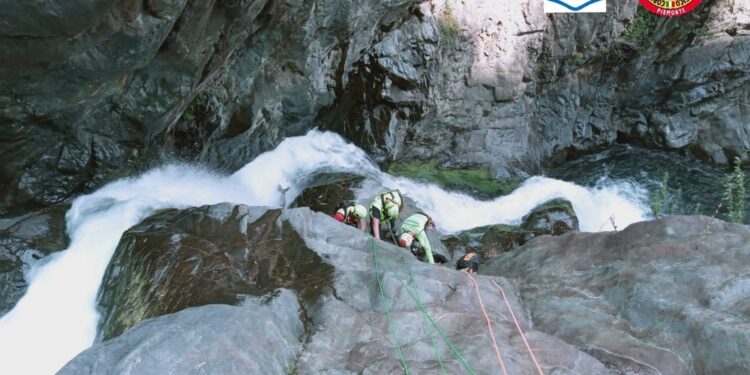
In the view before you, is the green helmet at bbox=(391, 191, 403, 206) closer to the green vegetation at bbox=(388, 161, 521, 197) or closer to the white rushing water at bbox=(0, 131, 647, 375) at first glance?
the white rushing water at bbox=(0, 131, 647, 375)

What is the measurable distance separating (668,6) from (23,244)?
51.4 feet

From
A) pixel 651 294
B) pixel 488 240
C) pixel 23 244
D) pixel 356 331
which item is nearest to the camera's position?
pixel 356 331

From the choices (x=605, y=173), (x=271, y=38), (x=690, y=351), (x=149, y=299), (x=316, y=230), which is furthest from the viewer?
(x=605, y=173)

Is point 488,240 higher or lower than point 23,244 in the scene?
lower

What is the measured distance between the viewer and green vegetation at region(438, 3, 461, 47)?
515 inches

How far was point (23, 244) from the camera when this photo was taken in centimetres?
715

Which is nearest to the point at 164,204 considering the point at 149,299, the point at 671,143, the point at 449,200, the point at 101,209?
the point at 101,209

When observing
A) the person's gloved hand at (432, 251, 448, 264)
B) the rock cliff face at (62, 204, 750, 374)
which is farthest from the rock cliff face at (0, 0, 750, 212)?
the person's gloved hand at (432, 251, 448, 264)

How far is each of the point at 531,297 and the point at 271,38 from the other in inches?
240

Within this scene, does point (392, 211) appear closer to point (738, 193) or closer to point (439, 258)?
point (439, 258)

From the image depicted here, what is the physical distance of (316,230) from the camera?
5730 millimetres

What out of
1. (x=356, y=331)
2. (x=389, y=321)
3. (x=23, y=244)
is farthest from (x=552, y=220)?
(x=23, y=244)

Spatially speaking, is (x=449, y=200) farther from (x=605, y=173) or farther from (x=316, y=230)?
(x=316, y=230)

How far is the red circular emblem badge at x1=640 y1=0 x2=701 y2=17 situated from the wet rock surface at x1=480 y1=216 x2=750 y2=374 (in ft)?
35.6
